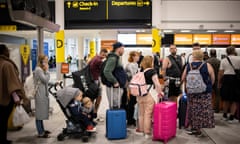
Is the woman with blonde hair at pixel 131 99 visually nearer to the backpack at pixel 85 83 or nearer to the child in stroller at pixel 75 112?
the backpack at pixel 85 83

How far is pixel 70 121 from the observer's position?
15.8 feet

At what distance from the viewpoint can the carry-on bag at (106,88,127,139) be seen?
15.4ft

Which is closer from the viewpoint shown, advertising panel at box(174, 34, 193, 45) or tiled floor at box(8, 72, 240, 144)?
tiled floor at box(8, 72, 240, 144)

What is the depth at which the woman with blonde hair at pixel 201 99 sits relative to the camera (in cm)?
480

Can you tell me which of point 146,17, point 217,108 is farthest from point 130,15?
point 217,108

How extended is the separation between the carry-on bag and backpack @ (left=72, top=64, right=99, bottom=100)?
Result: 98 centimetres

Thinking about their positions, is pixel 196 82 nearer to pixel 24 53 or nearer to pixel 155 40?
pixel 24 53

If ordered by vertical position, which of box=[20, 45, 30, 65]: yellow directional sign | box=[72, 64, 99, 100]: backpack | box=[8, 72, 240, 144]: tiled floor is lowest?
box=[8, 72, 240, 144]: tiled floor

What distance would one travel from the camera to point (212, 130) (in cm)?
541

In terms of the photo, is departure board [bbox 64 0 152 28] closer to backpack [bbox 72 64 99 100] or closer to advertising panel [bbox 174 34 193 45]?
advertising panel [bbox 174 34 193 45]

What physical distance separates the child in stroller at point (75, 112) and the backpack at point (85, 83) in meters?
0.63

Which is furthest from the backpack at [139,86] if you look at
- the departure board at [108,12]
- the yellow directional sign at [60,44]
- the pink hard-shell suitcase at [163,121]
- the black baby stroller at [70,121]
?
the departure board at [108,12]

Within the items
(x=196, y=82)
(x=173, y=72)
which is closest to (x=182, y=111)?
(x=173, y=72)

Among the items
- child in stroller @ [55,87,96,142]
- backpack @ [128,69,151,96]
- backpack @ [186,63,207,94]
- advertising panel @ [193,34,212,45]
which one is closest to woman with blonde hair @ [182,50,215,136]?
backpack @ [186,63,207,94]
